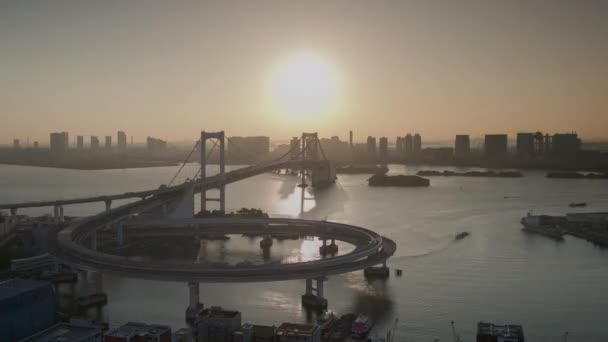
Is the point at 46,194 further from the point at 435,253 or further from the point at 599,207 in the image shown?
the point at 599,207

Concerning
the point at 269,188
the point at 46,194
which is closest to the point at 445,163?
the point at 269,188

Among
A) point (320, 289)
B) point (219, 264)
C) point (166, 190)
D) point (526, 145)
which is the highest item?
point (526, 145)

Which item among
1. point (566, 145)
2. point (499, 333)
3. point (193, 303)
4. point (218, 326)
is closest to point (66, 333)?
point (218, 326)

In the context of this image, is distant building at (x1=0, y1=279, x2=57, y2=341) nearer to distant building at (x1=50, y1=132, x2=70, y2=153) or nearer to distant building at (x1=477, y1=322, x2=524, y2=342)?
distant building at (x1=477, y1=322, x2=524, y2=342)

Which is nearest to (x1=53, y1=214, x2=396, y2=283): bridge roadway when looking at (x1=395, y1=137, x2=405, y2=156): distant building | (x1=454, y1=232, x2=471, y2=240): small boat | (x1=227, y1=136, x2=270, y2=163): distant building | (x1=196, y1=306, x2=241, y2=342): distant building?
(x1=196, y1=306, x2=241, y2=342): distant building

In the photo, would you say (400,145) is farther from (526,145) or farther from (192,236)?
(192,236)

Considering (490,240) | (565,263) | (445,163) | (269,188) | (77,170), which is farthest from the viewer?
(445,163)

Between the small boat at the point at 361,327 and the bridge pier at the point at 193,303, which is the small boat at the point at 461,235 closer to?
the small boat at the point at 361,327
